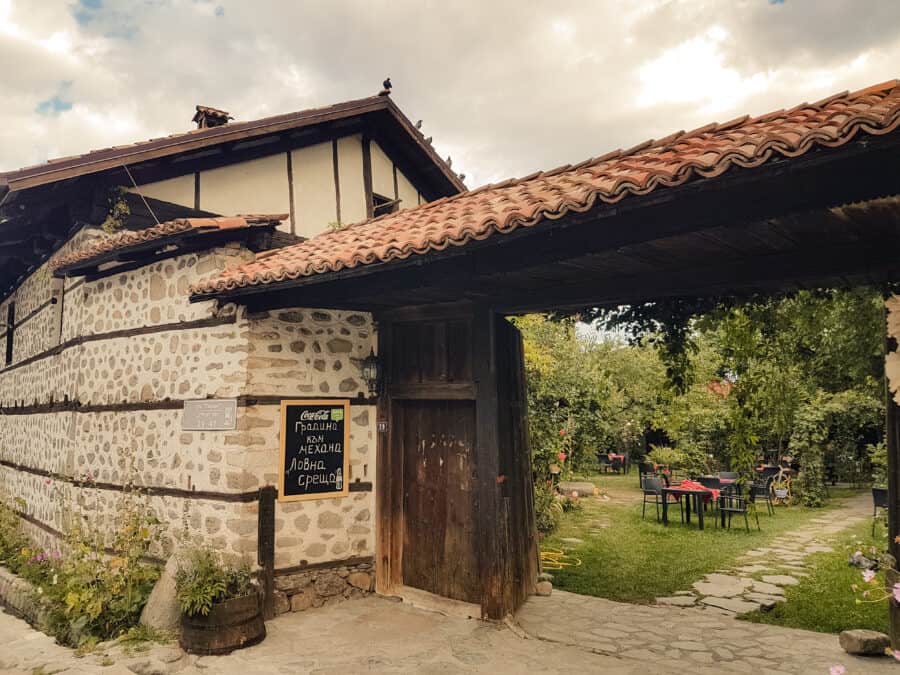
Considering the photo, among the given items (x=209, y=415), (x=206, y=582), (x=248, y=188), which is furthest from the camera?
(x=248, y=188)

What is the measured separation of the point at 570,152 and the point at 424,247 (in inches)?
1712

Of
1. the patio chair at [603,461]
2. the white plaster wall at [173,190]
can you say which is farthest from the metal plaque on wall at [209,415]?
the patio chair at [603,461]

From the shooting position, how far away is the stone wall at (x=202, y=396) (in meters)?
5.78

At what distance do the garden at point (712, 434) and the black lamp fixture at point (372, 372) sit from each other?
192 centimetres

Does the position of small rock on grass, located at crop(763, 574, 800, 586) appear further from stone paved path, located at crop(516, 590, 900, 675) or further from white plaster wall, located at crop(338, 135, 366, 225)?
white plaster wall, located at crop(338, 135, 366, 225)

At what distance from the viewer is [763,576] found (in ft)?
23.5

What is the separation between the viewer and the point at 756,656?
15.5ft

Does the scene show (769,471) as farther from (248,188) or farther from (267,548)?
(248,188)

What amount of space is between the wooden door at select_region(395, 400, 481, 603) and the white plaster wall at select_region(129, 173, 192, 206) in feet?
11.5

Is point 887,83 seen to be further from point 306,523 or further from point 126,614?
point 126,614

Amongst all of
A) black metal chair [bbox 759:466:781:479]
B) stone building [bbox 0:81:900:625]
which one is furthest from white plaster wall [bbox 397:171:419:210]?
black metal chair [bbox 759:466:781:479]

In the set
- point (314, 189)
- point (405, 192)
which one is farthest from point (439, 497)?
point (405, 192)

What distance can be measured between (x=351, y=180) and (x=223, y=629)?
230 inches

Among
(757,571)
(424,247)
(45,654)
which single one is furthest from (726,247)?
(45,654)
